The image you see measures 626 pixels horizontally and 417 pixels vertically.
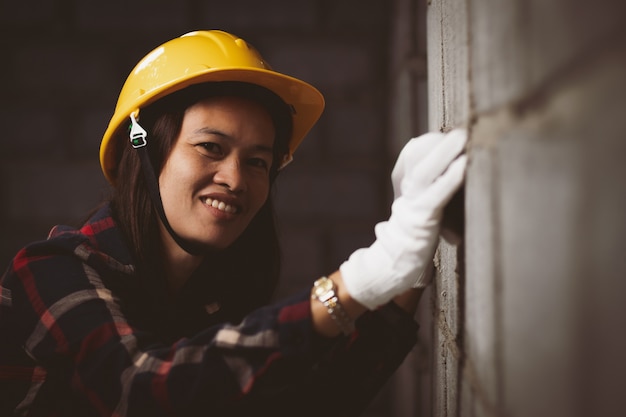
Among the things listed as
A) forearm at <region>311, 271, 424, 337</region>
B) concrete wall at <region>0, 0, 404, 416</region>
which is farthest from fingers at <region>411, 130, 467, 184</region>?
concrete wall at <region>0, 0, 404, 416</region>

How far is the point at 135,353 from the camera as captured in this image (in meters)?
0.89

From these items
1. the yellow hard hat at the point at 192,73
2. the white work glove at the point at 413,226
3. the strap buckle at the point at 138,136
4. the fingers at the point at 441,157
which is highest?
the yellow hard hat at the point at 192,73

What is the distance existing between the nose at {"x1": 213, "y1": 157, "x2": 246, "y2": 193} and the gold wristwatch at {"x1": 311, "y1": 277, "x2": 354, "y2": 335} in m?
0.48

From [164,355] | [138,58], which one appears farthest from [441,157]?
[138,58]

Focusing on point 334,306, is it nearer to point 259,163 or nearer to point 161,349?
point 161,349

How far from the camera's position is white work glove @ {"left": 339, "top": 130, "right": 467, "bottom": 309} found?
751 mm

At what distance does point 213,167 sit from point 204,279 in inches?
13.7

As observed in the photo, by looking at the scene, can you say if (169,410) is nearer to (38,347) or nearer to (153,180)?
(38,347)

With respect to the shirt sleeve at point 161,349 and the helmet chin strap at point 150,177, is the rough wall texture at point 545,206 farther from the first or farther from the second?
the helmet chin strap at point 150,177

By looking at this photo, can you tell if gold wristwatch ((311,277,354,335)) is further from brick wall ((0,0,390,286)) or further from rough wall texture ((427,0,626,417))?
brick wall ((0,0,390,286))

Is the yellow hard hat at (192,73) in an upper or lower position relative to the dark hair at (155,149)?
upper

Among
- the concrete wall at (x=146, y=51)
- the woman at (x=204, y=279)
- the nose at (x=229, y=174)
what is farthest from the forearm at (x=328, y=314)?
the concrete wall at (x=146, y=51)

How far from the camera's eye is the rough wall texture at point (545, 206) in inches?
13.5

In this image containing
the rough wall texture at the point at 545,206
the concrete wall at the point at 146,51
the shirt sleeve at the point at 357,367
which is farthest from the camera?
the concrete wall at the point at 146,51
